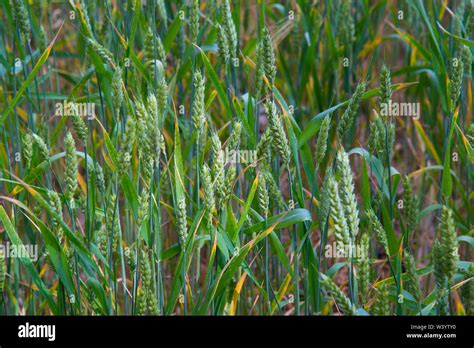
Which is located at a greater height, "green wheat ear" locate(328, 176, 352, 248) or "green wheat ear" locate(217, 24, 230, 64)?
"green wheat ear" locate(217, 24, 230, 64)

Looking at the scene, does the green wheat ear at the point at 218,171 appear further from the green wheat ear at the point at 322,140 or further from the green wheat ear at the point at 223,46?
the green wheat ear at the point at 223,46

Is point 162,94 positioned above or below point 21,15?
below

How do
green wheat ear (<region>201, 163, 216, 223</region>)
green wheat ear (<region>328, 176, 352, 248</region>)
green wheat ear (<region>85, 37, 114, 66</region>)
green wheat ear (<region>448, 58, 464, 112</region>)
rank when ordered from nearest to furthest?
green wheat ear (<region>328, 176, 352, 248</region>) < green wheat ear (<region>201, 163, 216, 223</region>) < green wheat ear (<region>448, 58, 464, 112</region>) < green wheat ear (<region>85, 37, 114, 66</region>)

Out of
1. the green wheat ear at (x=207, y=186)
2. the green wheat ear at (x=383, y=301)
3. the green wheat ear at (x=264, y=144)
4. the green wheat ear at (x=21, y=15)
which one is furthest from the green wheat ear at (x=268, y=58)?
the green wheat ear at (x=21, y=15)

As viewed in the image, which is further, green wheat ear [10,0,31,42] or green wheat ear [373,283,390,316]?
green wheat ear [10,0,31,42]

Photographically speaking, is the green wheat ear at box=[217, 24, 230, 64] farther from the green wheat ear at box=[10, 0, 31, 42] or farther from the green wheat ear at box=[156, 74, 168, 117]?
the green wheat ear at box=[10, 0, 31, 42]

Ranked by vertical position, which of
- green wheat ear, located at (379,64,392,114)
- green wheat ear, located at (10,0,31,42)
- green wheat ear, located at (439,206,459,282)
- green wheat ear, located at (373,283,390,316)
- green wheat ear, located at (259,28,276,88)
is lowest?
green wheat ear, located at (373,283,390,316)

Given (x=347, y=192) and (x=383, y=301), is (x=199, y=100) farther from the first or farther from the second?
(x=383, y=301)

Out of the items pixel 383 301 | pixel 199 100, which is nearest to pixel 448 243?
pixel 383 301

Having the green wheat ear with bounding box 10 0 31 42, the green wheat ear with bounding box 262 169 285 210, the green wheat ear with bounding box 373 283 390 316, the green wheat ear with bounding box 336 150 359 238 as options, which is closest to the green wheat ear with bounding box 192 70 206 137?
the green wheat ear with bounding box 262 169 285 210
